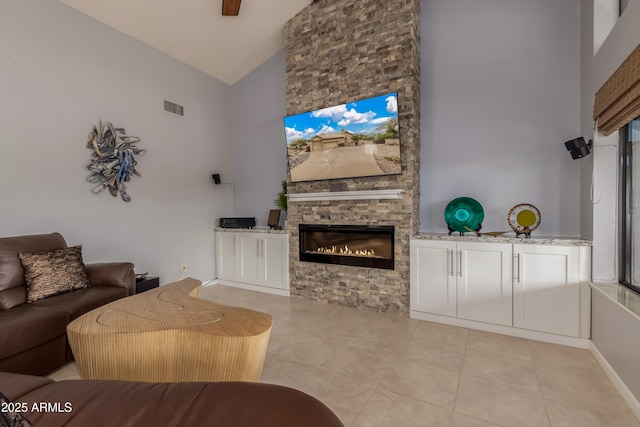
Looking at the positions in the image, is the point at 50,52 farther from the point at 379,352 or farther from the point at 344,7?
the point at 379,352

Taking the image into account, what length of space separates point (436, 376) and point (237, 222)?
3.33 metres

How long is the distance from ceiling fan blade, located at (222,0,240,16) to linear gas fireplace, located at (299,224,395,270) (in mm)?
2665

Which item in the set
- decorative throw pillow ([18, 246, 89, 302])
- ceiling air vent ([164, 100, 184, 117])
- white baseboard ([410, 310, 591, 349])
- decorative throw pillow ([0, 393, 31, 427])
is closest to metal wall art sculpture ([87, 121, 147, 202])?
ceiling air vent ([164, 100, 184, 117])

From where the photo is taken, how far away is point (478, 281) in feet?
9.44

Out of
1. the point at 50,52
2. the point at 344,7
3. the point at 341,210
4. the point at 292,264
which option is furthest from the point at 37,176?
the point at 344,7

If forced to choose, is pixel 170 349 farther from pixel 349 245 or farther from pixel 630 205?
pixel 630 205

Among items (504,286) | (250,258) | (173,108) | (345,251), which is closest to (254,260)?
(250,258)

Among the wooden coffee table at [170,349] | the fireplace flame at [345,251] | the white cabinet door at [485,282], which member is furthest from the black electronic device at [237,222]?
the white cabinet door at [485,282]

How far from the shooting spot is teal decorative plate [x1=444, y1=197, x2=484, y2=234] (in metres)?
3.08

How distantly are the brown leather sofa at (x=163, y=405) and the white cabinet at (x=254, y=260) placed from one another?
3.00 m

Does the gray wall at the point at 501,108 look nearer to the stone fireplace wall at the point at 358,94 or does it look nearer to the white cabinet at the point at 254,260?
the stone fireplace wall at the point at 358,94

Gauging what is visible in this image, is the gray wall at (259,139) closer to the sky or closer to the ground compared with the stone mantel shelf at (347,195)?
closer to the sky

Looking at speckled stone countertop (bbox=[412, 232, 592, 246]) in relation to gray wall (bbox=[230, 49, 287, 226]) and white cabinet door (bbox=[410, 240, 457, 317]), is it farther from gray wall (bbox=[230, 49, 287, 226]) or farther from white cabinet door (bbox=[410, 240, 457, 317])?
gray wall (bbox=[230, 49, 287, 226])

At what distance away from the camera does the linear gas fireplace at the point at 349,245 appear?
3414 mm
